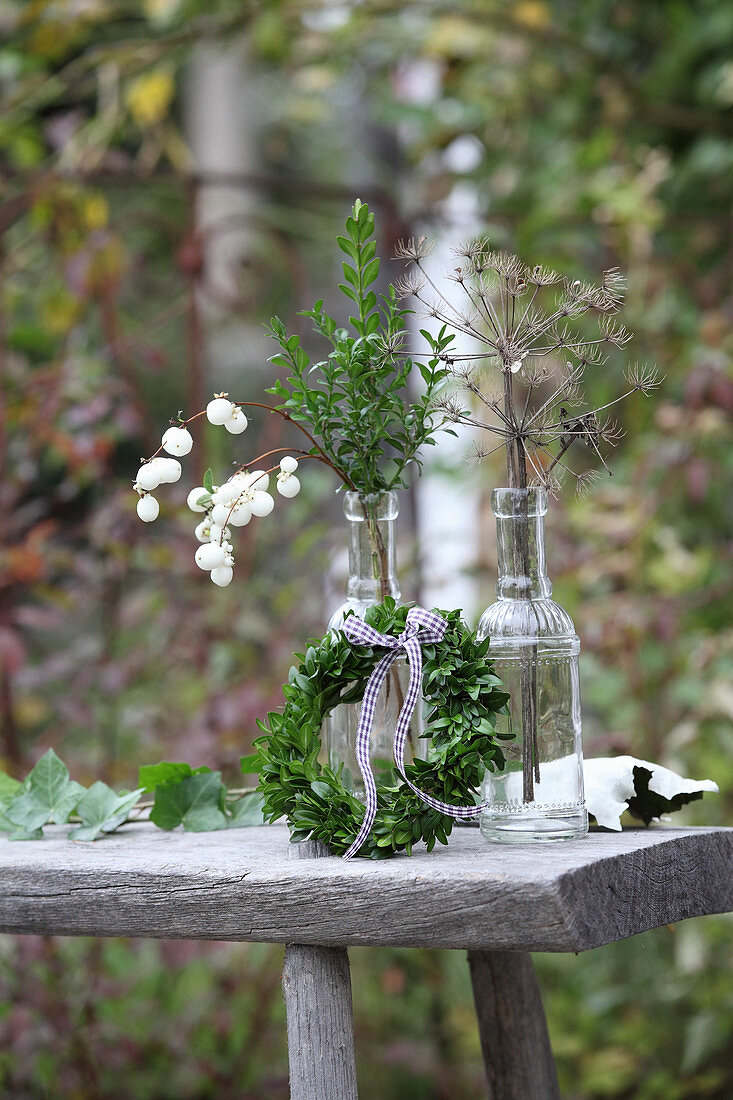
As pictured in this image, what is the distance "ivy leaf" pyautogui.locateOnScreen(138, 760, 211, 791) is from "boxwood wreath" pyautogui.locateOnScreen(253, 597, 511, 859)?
20 centimetres

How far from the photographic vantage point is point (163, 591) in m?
2.18

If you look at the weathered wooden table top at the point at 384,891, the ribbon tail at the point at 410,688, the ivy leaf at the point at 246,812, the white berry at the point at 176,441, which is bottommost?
the weathered wooden table top at the point at 384,891

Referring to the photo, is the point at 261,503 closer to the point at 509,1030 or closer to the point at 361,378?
the point at 361,378

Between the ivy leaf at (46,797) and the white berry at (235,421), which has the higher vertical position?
the white berry at (235,421)

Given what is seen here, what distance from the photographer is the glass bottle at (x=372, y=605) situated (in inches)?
39.3

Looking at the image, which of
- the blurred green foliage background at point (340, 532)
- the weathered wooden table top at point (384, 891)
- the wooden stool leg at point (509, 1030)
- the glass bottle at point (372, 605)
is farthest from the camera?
the blurred green foliage background at point (340, 532)

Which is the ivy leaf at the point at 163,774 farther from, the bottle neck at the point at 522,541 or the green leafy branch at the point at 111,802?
the bottle neck at the point at 522,541

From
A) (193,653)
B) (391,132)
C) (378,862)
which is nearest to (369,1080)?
(193,653)

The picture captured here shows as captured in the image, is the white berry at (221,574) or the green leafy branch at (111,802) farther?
the green leafy branch at (111,802)

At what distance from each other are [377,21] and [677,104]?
0.67 m

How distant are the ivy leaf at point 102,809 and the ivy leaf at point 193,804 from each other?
0.03m

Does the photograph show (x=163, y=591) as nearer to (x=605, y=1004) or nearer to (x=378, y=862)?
(x=605, y=1004)

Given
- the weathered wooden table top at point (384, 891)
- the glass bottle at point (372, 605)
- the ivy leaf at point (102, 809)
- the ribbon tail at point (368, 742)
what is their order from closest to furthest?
the weathered wooden table top at point (384, 891) → the ribbon tail at point (368, 742) → the glass bottle at point (372, 605) → the ivy leaf at point (102, 809)

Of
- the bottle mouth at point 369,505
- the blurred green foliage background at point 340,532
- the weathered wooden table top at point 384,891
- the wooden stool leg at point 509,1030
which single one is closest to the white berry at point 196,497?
the bottle mouth at point 369,505
